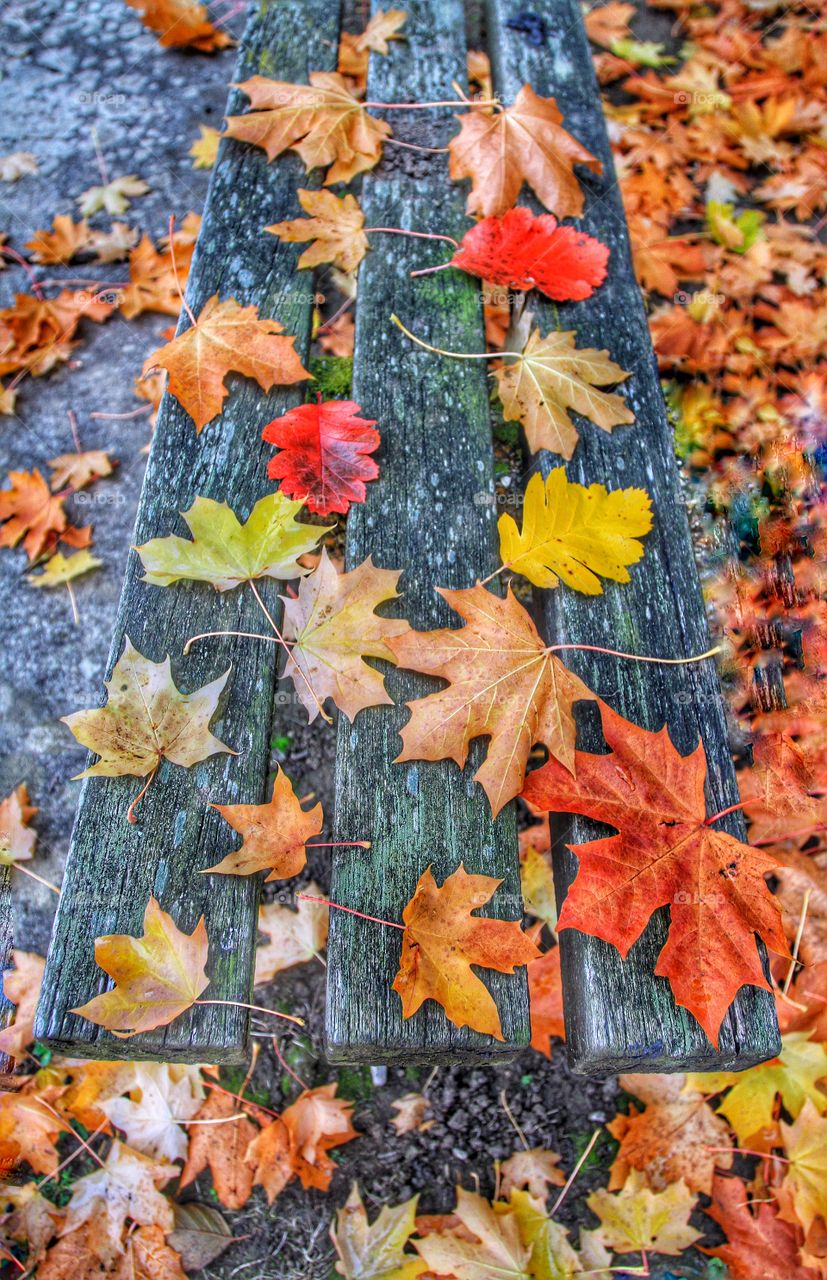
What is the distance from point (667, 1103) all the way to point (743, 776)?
30.9 inches

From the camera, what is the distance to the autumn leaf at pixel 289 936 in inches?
73.5

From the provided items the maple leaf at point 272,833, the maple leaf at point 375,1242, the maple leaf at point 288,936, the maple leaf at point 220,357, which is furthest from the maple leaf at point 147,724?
the maple leaf at point 375,1242

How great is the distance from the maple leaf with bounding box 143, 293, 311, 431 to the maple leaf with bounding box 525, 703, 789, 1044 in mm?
994

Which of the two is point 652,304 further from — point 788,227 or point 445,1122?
point 445,1122

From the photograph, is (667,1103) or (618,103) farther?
(618,103)

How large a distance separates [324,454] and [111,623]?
102 centimetres

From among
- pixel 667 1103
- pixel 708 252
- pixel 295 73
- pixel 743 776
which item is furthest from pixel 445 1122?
pixel 708 252

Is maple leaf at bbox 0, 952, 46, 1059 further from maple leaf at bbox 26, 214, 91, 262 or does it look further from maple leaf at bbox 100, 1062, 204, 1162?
maple leaf at bbox 26, 214, 91, 262

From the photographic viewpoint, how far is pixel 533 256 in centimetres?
175

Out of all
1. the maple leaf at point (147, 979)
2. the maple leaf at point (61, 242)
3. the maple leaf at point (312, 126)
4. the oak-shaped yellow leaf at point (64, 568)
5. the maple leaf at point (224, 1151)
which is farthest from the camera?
the maple leaf at point (61, 242)

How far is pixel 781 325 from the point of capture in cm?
266

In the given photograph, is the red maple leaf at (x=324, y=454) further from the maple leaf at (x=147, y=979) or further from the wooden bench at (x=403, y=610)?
the maple leaf at (x=147, y=979)

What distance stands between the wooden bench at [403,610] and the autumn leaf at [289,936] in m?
0.61

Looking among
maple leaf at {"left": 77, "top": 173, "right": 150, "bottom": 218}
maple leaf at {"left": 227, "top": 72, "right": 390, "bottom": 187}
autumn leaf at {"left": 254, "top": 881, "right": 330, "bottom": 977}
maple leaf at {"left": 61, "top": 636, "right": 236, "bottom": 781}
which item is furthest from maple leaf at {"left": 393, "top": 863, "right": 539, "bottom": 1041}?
maple leaf at {"left": 77, "top": 173, "right": 150, "bottom": 218}
